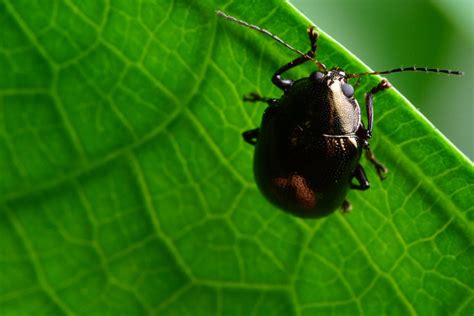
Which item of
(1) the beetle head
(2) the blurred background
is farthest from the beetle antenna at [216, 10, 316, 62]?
(2) the blurred background

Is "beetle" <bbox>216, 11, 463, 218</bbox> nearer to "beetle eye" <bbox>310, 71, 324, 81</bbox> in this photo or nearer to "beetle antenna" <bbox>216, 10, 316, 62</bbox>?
"beetle eye" <bbox>310, 71, 324, 81</bbox>

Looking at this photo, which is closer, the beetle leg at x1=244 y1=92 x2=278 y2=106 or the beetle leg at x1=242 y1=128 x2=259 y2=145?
the beetle leg at x1=244 y1=92 x2=278 y2=106

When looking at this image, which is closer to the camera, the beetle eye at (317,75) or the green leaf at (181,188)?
the green leaf at (181,188)

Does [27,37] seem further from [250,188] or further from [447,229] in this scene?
[447,229]

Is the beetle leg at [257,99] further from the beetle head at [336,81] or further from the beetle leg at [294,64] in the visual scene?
the beetle head at [336,81]

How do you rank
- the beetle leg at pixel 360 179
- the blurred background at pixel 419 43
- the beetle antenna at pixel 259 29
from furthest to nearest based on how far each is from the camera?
1. the blurred background at pixel 419 43
2. the beetle leg at pixel 360 179
3. the beetle antenna at pixel 259 29

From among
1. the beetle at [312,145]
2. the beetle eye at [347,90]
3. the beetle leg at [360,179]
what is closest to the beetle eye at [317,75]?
the beetle at [312,145]

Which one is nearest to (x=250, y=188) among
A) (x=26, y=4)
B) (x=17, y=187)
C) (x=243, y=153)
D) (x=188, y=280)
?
(x=243, y=153)
